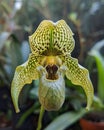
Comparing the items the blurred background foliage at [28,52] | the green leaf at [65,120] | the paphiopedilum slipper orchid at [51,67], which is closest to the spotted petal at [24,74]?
the paphiopedilum slipper orchid at [51,67]

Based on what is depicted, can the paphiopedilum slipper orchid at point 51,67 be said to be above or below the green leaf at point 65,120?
above

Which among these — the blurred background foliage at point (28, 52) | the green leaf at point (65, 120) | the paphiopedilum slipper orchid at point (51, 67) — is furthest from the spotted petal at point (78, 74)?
the green leaf at point (65, 120)

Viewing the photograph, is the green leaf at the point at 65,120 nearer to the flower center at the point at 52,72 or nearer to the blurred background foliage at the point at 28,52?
the blurred background foliage at the point at 28,52

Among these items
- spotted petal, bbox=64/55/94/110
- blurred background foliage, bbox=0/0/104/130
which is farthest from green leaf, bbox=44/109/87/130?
spotted petal, bbox=64/55/94/110

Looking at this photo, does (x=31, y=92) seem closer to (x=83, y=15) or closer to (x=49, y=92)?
(x=49, y=92)

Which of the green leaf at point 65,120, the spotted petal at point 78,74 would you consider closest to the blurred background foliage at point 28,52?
the green leaf at point 65,120

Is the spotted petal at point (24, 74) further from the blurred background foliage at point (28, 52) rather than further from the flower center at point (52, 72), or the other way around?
the blurred background foliage at point (28, 52)

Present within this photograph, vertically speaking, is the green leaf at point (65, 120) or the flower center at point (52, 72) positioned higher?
the flower center at point (52, 72)

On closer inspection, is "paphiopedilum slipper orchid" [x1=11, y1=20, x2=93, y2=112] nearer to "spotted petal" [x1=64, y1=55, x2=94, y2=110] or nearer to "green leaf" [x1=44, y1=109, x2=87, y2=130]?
"spotted petal" [x1=64, y1=55, x2=94, y2=110]

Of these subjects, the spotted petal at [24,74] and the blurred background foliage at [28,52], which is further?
the blurred background foliage at [28,52]
